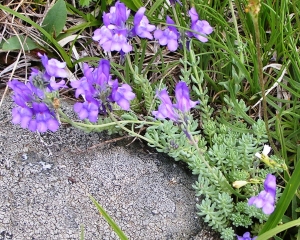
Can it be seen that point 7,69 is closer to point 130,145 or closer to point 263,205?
point 130,145

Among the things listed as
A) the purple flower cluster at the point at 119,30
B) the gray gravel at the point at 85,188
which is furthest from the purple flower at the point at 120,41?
the gray gravel at the point at 85,188

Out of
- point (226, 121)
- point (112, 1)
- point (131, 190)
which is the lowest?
point (131, 190)

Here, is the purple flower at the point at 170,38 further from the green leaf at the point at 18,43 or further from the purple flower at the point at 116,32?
the green leaf at the point at 18,43

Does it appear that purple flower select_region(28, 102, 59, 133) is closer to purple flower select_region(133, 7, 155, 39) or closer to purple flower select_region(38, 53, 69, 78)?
purple flower select_region(38, 53, 69, 78)

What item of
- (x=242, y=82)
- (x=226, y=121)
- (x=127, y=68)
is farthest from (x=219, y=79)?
(x=127, y=68)

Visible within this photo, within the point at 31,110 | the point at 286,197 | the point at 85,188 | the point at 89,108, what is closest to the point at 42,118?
the point at 31,110
